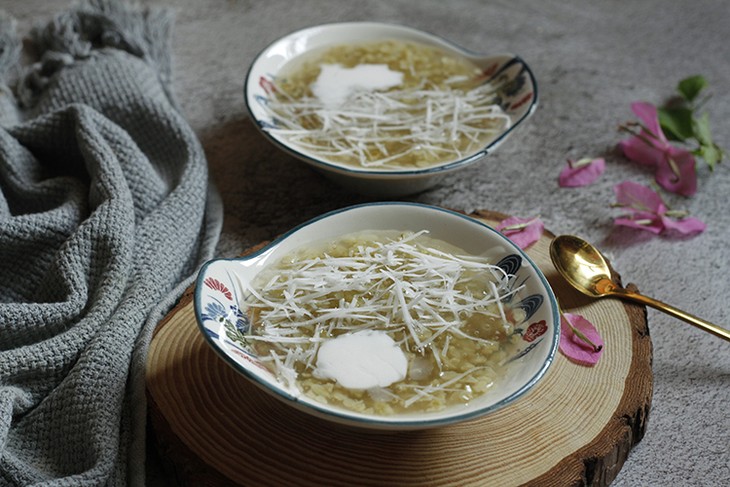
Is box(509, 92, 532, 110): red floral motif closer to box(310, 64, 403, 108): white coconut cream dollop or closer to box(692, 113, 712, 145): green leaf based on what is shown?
box(310, 64, 403, 108): white coconut cream dollop

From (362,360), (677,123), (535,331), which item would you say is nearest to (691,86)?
(677,123)

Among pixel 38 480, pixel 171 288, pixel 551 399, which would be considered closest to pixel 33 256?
pixel 171 288

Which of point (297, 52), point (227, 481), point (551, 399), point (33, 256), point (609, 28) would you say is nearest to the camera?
point (227, 481)

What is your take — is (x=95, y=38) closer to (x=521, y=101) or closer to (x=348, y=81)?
(x=348, y=81)

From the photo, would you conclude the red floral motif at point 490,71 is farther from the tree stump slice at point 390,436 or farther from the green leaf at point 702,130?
the tree stump slice at point 390,436

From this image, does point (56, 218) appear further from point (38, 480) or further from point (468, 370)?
point (468, 370)

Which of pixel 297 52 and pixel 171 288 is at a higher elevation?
pixel 297 52
